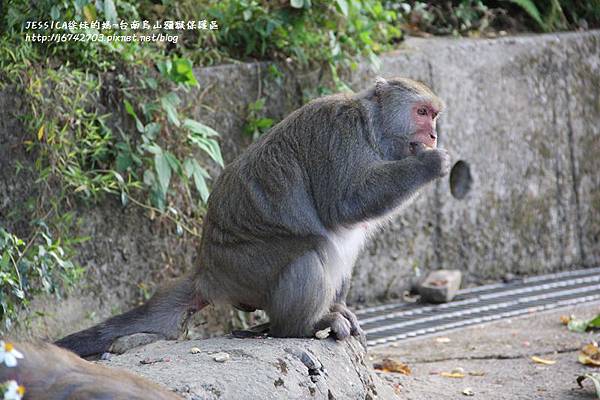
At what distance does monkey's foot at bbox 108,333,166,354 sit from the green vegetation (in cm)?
75

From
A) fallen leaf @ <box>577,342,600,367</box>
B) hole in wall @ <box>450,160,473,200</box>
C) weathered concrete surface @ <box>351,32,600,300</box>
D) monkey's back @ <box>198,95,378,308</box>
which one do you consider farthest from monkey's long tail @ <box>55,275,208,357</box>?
hole in wall @ <box>450,160,473,200</box>

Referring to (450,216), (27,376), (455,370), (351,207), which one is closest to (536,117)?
(450,216)

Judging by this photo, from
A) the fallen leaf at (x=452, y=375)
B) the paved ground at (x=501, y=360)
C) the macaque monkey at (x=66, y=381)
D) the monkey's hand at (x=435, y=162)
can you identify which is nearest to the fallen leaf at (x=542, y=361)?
the paved ground at (x=501, y=360)

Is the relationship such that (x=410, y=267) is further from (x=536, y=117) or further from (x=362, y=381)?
(x=362, y=381)

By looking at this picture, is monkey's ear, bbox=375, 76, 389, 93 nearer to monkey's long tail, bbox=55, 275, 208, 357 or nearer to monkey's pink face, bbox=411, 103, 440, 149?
monkey's pink face, bbox=411, 103, 440, 149

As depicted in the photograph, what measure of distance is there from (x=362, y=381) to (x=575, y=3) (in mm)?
6232

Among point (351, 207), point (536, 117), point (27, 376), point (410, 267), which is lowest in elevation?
point (410, 267)

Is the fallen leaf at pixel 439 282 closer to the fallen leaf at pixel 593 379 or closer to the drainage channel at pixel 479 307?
the drainage channel at pixel 479 307

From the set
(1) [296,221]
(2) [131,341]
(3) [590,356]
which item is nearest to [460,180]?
(3) [590,356]

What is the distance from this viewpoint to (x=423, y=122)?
5.95 m

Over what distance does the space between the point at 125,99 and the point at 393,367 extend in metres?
2.30

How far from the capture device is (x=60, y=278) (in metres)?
6.35

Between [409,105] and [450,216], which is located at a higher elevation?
[409,105]

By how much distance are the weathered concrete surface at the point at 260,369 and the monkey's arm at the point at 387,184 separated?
2.18 feet
